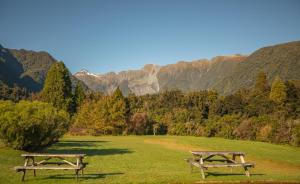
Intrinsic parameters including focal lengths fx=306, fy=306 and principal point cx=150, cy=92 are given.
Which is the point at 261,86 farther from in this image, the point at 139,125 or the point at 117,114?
the point at 117,114

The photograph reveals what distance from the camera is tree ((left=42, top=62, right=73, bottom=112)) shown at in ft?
250

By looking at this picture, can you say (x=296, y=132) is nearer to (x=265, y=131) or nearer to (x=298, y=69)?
(x=265, y=131)

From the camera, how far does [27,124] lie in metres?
24.5

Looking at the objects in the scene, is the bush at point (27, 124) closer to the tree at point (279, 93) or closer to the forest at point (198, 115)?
the forest at point (198, 115)

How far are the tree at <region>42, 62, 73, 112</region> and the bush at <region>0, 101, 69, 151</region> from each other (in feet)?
163

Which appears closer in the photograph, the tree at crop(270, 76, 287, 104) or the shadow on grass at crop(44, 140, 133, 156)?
the shadow on grass at crop(44, 140, 133, 156)

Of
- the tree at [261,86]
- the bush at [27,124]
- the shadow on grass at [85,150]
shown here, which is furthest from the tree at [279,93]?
the bush at [27,124]

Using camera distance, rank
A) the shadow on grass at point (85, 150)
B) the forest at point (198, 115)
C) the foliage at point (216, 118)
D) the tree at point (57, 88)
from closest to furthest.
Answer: the shadow on grass at point (85, 150), the forest at point (198, 115), the foliage at point (216, 118), the tree at point (57, 88)

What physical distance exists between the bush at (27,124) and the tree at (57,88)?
49.5m

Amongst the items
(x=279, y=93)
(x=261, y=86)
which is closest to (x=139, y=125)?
(x=279, y=93)

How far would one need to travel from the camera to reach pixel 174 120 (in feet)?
302

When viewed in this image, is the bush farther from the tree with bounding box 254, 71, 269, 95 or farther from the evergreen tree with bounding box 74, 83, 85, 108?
the tree with bounding box 254, 71, 269, 95

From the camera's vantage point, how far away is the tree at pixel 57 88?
76312mm

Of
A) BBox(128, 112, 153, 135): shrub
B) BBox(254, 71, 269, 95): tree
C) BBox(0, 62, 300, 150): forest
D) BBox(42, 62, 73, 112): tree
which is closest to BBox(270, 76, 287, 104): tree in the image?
BBox(0, 62, 300, 150): forest
